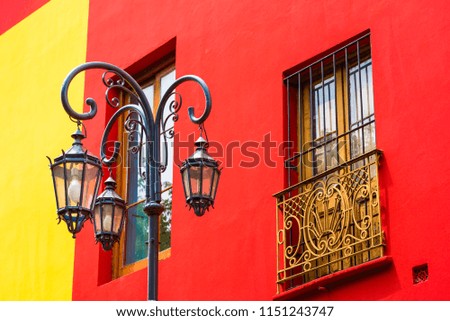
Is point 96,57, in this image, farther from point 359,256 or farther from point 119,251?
point 359,256

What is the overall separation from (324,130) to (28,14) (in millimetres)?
6047

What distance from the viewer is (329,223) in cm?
1009

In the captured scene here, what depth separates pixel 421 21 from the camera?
972cm

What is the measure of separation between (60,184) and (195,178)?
3.23 feet

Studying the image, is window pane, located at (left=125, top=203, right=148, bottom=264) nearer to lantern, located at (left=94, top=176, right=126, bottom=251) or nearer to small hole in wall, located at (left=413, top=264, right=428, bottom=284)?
lantern, located at (left=94, top=176, right=126, bottom=251)

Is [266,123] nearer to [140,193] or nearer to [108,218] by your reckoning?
[140,193]

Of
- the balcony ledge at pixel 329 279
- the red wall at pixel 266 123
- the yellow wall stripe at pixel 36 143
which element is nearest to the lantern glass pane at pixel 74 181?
the balcony ledge at pixel 329 279

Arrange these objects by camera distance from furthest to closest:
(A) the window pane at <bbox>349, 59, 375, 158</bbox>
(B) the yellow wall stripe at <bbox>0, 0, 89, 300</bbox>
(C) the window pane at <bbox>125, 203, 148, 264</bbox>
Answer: (B) the yellow wall stripe at <bbox>0, 0, 89, 300</bbox>, (C) the window pane at <bbox>125, 203, 148, 264</bbox>, (A) the window pane at <bbox>349, 59, 375, 158</bbox>

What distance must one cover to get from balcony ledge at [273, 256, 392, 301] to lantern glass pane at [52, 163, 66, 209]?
2463 millimetres

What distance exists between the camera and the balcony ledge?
30.6 ft

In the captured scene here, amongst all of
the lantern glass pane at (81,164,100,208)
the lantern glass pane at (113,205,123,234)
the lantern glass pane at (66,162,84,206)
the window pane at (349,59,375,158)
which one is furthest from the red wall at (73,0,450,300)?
the lantern glass pane at (66,162,84,206)

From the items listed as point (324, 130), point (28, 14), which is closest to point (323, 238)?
point (324, 130)

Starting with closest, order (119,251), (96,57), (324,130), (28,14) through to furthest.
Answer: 1. (324,130)
2. (119,251)
3. (96,57)
4. (28,14)

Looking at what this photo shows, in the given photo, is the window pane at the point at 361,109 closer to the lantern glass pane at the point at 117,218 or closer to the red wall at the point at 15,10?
the lantern glass pane at the point at 117,218
